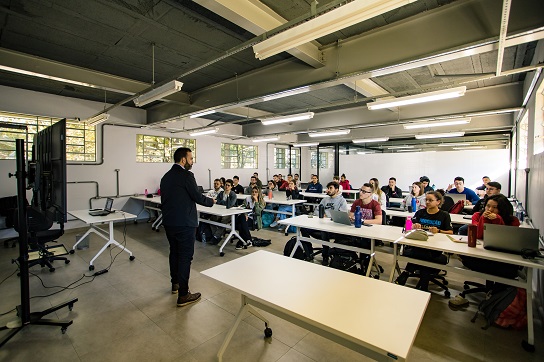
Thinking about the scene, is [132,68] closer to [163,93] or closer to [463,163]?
[163,93]

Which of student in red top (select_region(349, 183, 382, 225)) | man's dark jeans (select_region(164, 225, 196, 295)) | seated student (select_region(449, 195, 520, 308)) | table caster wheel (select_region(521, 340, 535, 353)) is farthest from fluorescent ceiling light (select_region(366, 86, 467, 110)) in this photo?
man's dark jeans (select_region(164, 225, 196, 295))

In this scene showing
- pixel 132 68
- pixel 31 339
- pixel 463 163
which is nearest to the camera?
pixel 31 339

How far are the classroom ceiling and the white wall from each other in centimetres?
186

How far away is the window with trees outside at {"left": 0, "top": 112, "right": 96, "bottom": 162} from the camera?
5.32 meters

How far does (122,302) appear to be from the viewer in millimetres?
2982

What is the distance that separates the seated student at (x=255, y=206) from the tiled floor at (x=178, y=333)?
2.50 m

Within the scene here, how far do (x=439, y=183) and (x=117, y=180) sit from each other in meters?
9.72

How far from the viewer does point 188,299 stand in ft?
9.61

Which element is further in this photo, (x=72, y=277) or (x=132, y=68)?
(x=132, y=68)

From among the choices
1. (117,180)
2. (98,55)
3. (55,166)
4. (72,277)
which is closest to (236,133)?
(117,180)

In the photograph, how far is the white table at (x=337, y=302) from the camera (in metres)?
1.19

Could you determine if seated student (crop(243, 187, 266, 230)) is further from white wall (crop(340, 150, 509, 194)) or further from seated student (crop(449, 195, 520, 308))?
white wall (crop(340, 150, 509, 194))

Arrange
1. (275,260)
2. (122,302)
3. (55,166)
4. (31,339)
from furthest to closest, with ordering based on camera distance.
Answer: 1. (122,302)
2. (31,339)
3. (275,260)
4. (55,166)

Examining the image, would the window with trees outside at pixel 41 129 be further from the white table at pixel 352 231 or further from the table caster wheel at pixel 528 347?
the table caster wheel at pixel 528 347
